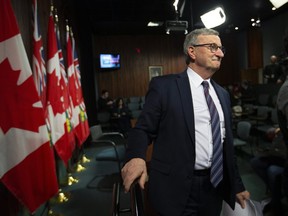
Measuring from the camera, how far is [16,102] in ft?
5.98

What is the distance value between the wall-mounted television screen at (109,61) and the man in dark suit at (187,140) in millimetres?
9777

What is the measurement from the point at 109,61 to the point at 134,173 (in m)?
10.4

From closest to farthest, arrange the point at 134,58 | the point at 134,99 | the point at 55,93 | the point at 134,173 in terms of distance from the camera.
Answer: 1. the point at 134,173
2. the point at 55,93
3. the point at 134,99
4. the point at 134,58

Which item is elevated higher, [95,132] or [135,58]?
[135,58]

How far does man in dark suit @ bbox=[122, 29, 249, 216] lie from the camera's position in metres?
1.31

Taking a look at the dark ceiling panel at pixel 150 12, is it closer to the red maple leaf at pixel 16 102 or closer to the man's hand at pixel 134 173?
the red maple leaf at pixel 16 102

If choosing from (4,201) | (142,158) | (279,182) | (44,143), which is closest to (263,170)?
(279,182)

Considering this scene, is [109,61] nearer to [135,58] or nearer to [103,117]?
[135,58]

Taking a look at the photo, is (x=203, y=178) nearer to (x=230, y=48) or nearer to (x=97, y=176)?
(x=97, y=176)

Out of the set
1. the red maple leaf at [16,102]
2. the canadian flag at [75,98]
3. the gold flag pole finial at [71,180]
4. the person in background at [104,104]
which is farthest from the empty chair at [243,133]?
the person in background at [104,104]

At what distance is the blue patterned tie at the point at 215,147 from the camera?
54.1 inches

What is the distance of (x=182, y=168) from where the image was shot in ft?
4.29

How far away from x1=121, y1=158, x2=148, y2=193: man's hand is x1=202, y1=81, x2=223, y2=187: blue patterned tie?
0.47 m

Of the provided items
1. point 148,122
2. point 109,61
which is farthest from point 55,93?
point 109,61
